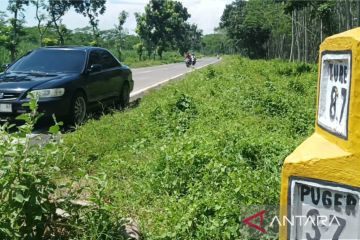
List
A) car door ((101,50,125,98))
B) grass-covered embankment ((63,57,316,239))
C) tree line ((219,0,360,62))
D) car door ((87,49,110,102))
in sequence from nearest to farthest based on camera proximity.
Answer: grass-covered embankment ((63,57,316,239))
car door ((87,49,110,102))
car door ((101,50,125,98))
tree line ((219,0,360,62))

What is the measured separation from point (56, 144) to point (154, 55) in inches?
2265

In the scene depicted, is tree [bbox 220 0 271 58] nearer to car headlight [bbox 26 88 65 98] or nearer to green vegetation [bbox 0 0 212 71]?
green vegetation [bbox 0 0 212 71]

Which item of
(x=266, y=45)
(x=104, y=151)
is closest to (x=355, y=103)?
(x=104, y=151)

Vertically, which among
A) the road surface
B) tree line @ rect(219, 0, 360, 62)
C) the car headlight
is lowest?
the road surface

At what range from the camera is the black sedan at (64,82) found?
7.04 meters

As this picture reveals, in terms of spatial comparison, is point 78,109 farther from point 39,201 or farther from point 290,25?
point 290,25

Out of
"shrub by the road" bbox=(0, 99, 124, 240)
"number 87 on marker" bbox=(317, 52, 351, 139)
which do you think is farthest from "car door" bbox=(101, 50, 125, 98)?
"number 87 on marker" bbox=(317, 52, 351, 139)

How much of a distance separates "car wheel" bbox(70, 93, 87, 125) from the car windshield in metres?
0.54

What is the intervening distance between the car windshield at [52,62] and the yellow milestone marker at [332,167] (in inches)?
272

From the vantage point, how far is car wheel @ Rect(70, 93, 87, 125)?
24.8 ft

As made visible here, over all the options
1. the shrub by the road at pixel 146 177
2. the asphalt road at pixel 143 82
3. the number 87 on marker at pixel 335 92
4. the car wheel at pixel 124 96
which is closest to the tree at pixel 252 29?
the asphalt road at pixel 143 82

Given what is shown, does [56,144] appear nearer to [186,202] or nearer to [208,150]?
[186,202]

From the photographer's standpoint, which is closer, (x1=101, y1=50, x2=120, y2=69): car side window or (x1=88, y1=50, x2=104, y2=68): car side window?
(x1=88, y1=50, x2=104, y2=68): car side window

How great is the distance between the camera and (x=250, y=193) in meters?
3.29
